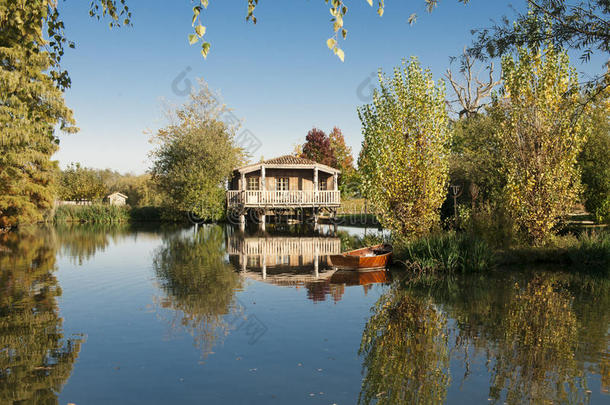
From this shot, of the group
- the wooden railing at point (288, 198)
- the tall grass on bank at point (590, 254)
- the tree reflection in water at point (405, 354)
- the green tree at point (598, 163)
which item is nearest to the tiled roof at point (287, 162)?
the wooden railing at point (288, 198)

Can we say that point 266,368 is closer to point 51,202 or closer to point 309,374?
point 309,374

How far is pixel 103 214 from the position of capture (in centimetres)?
4881

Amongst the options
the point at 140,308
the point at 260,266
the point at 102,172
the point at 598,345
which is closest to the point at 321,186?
the point at 260,266

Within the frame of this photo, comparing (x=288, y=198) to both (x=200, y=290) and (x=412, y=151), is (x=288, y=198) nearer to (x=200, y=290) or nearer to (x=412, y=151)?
(x=412, y=151)

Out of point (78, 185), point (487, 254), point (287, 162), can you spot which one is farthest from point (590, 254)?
point (78, 185)

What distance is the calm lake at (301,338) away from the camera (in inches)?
239

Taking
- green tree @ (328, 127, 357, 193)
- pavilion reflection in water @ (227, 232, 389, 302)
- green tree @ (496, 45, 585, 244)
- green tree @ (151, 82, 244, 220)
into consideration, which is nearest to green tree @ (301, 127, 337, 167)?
green tree @ (328, 127, 357, 193)

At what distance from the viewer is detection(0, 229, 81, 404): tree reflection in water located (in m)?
6.14

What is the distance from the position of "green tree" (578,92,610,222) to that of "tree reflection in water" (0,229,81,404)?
26573mm

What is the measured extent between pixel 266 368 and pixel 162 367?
62.9 inches

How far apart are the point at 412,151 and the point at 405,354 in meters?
10.1

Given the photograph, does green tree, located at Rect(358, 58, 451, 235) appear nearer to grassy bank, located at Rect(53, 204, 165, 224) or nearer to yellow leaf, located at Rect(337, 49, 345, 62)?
yellow leaf, located at Rect(337, 49, 345, 62)

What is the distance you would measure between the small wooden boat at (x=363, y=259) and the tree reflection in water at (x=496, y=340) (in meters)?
2.25

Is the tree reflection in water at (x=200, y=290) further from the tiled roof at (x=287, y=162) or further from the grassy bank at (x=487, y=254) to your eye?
the tiled roof at (x=287, y=162)
